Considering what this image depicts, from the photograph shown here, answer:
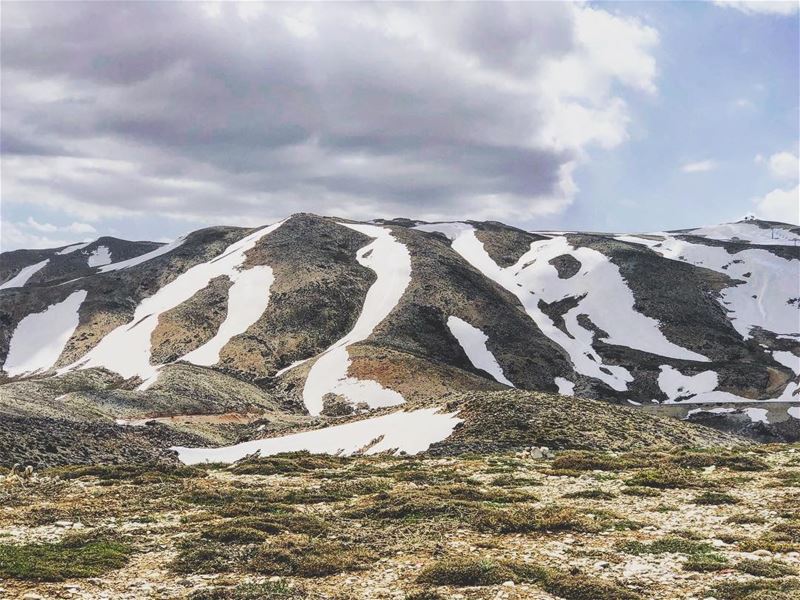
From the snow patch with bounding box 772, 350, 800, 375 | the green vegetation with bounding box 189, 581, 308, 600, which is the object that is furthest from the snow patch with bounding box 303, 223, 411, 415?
the green vegetation with bounding box 189, 581, 308, 600

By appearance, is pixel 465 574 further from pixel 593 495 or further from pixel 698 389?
pixel 698 389

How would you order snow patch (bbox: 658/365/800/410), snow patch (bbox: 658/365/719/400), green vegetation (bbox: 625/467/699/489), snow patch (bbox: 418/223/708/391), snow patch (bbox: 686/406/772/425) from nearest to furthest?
green vegetation (bbox: 625/467/699/489), snow patch (bbox: 686/406/772/425), snow patch (bbox: 658/365/800/410), snow patch (bbox: 658/365/719/400), snow patch (bbox: 418/223/708/391)

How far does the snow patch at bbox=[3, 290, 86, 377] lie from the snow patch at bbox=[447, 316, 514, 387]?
71.7 meters

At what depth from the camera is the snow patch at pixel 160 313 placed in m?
109

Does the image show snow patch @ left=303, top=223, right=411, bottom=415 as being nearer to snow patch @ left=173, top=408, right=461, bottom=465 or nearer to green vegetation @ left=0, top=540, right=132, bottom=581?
snow patch @ left=173, top=408, right=461, bottom=465

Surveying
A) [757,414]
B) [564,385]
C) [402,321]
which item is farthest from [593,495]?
[402,321]

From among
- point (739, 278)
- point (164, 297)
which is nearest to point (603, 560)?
point (164, 297)

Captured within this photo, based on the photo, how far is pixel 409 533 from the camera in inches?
811

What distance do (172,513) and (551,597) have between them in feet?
48.5

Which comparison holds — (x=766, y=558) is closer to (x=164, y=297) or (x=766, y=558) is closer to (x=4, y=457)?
(x=4, y=457)

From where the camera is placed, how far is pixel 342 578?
15.8 m

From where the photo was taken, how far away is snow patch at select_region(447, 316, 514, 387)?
4530 inches

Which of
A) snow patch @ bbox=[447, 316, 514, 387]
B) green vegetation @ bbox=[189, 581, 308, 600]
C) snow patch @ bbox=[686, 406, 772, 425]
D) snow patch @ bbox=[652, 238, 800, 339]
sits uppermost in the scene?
snow patch @ bbox=[652, 238, 800, 339]

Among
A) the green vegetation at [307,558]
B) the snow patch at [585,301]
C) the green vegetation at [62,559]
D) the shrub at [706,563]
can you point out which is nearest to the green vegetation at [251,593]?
the green vegetation at [307,558]
